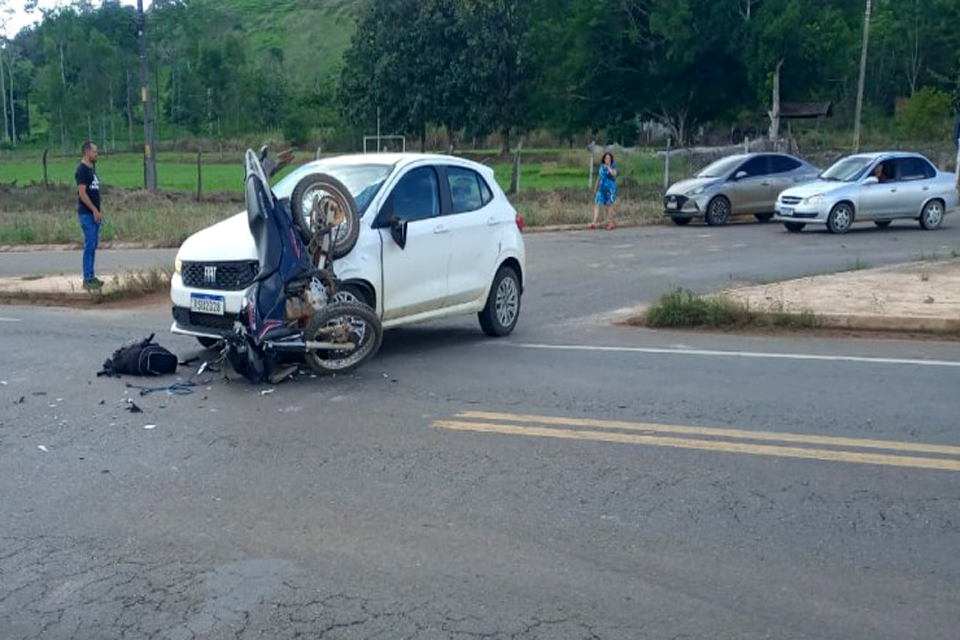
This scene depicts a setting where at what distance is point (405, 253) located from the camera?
10.1 m

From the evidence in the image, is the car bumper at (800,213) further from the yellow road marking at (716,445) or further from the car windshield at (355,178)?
the yellow road marking at (716,445)

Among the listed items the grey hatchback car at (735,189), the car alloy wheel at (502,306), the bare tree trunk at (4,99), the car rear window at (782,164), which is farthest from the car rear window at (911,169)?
the bare tree trunk at (4,99)

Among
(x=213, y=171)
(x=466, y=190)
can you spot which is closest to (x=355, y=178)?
(x=466, y=190)

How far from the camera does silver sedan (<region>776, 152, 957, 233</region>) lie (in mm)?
22594

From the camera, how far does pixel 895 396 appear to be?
8.52 m

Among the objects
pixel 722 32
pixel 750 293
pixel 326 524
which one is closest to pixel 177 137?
pixel 722 32

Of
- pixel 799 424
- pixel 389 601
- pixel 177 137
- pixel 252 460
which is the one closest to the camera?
pixel 389 601

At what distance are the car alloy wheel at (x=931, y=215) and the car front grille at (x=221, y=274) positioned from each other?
18.3 meters

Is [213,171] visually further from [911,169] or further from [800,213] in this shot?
[911,169]

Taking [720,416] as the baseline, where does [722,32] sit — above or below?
above

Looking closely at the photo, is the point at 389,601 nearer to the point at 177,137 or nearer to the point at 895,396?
the point at 895,396

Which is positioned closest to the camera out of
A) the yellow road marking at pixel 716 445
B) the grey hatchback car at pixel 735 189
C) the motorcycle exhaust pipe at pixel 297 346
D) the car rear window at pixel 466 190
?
the yellow road marking at pixel 716 445

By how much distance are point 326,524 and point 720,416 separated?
3274mm

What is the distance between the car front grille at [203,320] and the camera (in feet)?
30.6
